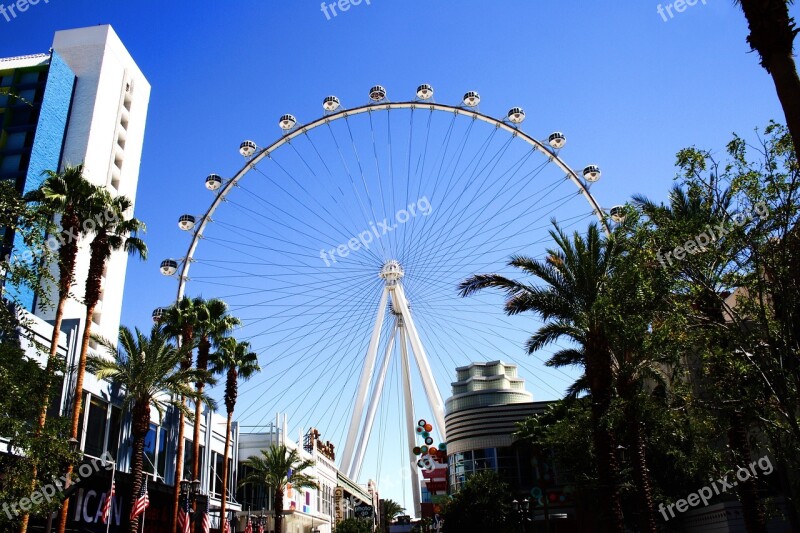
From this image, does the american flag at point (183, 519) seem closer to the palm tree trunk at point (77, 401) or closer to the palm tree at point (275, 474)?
the palm tree trunk at point (77, 401)

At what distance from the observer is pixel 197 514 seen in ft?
135

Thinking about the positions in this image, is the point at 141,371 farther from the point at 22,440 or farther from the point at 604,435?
the point at 604,435

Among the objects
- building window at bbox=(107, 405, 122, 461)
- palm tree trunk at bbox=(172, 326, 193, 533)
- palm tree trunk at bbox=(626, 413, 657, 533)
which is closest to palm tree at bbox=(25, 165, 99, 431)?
building window at bbox=(107, 405, 122, 461)

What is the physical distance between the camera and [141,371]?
30031 millimetres

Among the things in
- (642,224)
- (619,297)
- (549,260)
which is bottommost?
(619,297)

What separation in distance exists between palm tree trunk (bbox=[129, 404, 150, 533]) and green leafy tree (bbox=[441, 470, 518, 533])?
26406 millimetres

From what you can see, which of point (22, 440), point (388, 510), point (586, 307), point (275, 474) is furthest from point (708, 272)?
point (388, 510)

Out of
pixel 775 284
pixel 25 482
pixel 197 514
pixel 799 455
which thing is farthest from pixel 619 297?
pixel 197 514

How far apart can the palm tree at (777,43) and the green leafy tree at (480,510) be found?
4117 centimetres

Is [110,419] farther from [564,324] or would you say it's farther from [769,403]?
[769,403]

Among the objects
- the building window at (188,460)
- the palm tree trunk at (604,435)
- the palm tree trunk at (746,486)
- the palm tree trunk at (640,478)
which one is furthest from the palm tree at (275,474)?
the palm tree trunk at (746,486)

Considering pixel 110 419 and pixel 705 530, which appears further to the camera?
pixel 705 530

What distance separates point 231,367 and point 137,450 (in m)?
14.1

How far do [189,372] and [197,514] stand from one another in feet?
44.8
